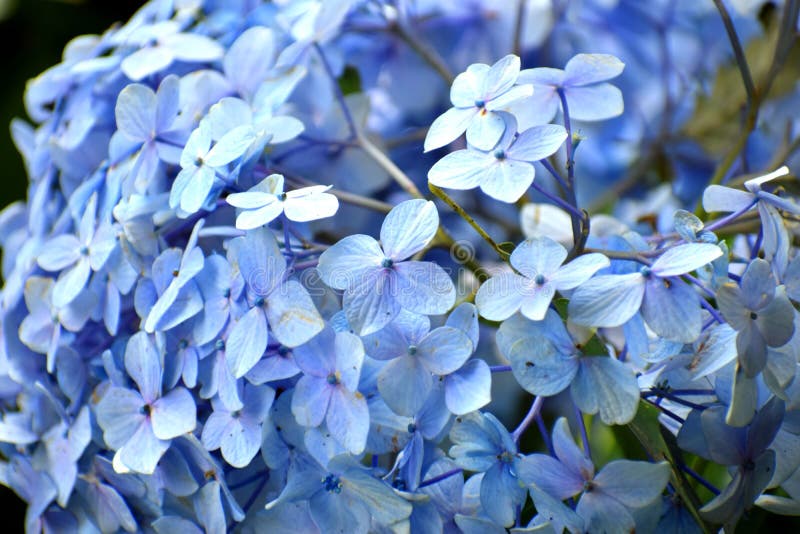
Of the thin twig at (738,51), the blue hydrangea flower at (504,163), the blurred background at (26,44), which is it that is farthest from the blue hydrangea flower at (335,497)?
the blurred background at (26,44)

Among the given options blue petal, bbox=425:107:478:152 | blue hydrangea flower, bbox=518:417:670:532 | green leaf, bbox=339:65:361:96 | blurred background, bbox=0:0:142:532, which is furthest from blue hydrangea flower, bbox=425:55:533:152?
blurred background, bbox=0:0:142:532

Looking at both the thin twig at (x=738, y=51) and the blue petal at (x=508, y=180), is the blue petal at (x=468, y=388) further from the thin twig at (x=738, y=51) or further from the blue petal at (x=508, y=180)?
the thin twig at (x=738, y=51)

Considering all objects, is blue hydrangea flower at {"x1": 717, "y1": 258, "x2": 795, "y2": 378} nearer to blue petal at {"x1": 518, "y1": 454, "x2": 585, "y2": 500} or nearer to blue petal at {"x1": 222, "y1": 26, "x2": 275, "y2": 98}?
blue petal at {"x1": 518, "y1": 454, "x2": 585, "y2": 500}

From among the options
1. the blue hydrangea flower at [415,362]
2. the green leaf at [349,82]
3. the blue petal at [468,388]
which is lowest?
the green leaf at [349,82]

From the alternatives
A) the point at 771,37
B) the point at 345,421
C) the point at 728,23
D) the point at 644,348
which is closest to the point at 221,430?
the point at 345,421

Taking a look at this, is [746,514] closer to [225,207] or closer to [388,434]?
[388,434]

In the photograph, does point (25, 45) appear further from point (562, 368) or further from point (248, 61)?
point (562, 368)
